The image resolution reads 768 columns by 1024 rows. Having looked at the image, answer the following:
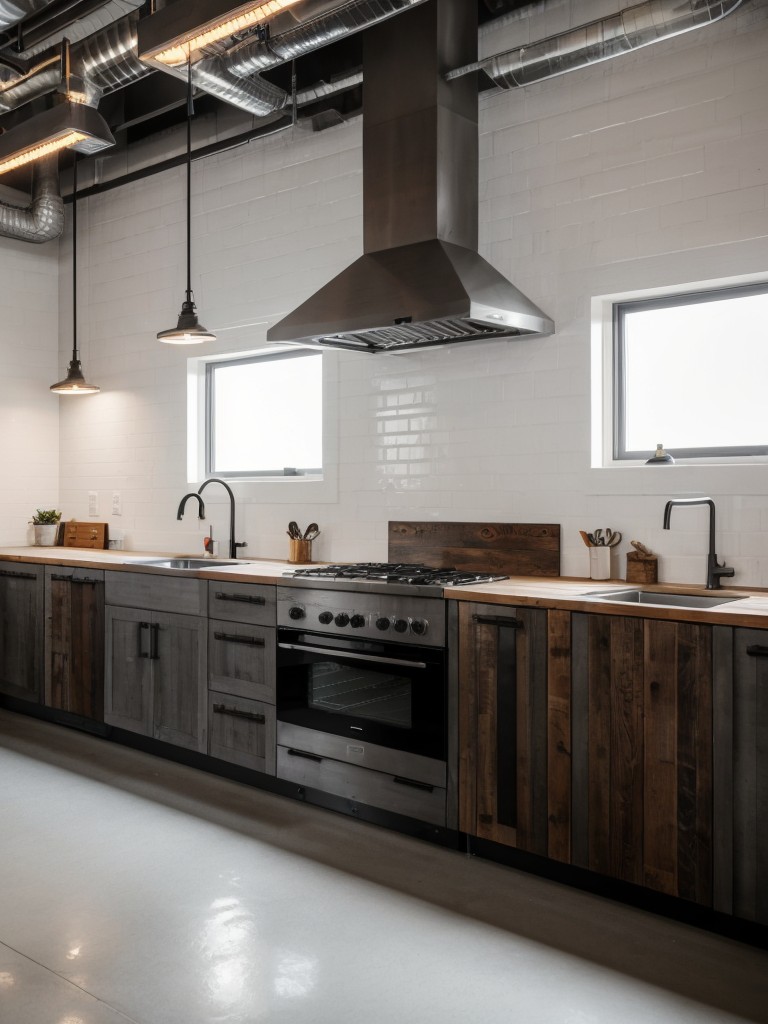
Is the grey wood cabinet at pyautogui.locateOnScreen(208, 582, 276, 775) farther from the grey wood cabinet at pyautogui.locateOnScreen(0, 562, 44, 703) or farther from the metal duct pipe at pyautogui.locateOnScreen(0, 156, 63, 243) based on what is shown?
the metal duct pipe at pyautogui.locateOnScreen(0, 156, 63, 243)

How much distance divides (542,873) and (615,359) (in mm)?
2084

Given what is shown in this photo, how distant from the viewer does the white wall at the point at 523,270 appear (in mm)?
3408

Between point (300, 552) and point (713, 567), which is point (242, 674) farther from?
point (713, 567)

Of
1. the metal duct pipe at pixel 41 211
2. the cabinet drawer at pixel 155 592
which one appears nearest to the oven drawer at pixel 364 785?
the cabinet drawer at pixel 155 592

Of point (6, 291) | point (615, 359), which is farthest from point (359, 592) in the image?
point (6, 291)

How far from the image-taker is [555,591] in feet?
10.5

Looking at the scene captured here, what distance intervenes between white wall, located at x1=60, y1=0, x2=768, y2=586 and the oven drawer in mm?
1135

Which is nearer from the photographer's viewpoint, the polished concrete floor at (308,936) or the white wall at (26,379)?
the polished concrete floor at (308,936)

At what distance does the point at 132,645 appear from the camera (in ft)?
14.8

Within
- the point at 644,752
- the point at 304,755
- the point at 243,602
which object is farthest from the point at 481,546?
the point at 644,752

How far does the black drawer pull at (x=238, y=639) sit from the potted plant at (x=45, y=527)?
2.46 meters

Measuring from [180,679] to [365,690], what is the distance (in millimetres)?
1169

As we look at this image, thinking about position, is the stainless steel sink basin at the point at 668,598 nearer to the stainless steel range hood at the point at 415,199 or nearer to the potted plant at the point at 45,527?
the stainless steel range hood at the point at 415,199

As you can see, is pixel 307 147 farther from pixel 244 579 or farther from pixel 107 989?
pixel 107 989
